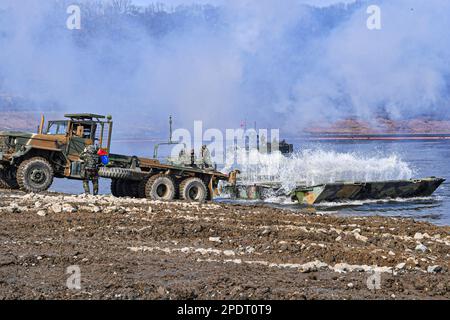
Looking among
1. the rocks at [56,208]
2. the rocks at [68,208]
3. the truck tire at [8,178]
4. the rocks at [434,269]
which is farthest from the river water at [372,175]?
the rocks at [434,269]

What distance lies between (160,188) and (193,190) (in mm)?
1033

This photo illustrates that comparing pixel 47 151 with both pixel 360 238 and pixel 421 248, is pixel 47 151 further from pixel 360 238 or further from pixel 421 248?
pixel 421 248

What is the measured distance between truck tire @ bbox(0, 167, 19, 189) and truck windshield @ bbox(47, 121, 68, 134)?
55.1 inches

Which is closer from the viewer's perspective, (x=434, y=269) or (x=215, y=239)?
(x=434, y=269)

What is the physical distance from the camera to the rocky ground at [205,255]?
6.59 m

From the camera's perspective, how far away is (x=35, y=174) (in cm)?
1667

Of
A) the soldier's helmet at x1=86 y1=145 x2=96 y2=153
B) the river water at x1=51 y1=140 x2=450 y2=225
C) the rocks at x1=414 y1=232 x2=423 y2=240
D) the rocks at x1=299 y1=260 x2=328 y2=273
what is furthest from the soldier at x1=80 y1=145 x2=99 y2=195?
the rocks at x1=299 y1=260 x2=328 y2=273

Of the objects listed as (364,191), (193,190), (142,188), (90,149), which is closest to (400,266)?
(90,149)
